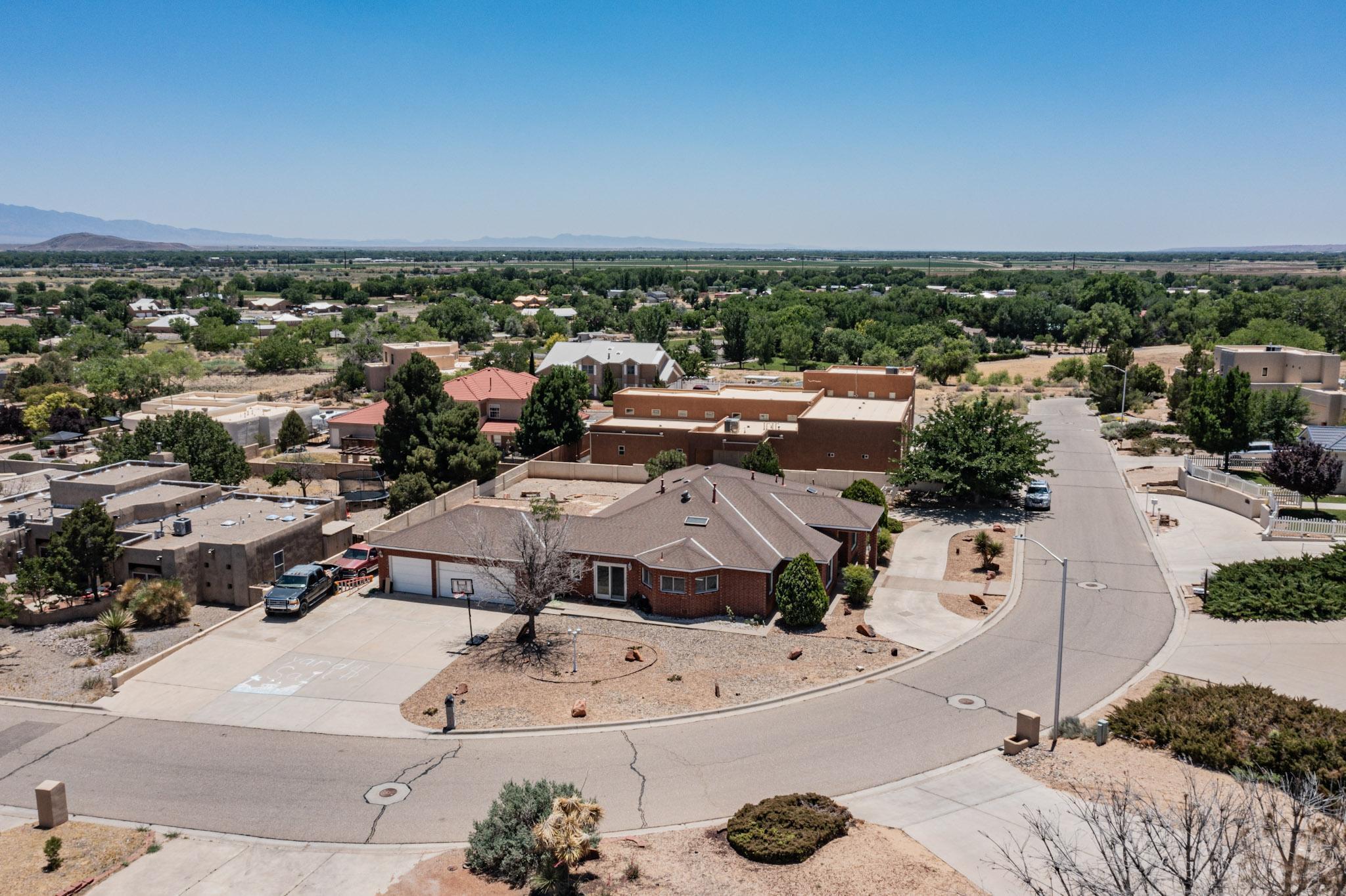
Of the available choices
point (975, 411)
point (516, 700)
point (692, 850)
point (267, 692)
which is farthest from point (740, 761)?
point (975, 411)

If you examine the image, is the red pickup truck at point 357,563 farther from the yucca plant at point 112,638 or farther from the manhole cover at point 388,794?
the manhole cover at point 388,794

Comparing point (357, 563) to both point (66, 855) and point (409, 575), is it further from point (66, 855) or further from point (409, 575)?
point (66, 855)

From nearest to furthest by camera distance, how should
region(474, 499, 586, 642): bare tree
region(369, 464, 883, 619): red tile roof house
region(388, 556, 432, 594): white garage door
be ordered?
region(474, 499, 586, 642): bare tree < region(369, 464, 883, 619): red tile roof house < region(388, 556, 432, 594): white garage door

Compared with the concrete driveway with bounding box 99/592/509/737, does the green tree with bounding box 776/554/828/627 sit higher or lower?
higher

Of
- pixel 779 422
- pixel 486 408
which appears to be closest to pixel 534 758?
pixel 779 422

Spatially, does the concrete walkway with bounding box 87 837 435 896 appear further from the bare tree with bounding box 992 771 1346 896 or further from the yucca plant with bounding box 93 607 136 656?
the yucca plant with bounding box 93 607 136 656

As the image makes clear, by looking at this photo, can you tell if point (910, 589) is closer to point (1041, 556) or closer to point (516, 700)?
point (1041, 556)

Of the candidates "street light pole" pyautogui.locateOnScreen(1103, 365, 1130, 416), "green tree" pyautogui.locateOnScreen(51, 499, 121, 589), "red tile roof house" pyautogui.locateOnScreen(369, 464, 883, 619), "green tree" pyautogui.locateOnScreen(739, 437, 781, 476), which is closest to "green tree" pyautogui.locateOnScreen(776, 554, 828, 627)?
"red tile roof house" pyautogui.locateOnScreen(369, 464, 883, 619)
